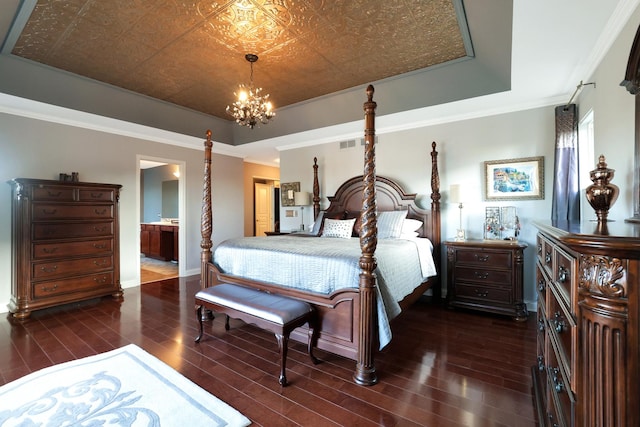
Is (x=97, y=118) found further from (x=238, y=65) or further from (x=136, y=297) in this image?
(x=136, y=297)

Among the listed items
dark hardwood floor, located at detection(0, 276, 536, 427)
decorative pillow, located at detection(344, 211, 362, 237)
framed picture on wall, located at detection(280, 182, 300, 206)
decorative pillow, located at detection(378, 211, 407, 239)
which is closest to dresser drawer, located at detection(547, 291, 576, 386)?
dark hardwood floor, located at detection(0, 276, 536, 427)

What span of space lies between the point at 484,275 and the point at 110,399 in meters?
3.76

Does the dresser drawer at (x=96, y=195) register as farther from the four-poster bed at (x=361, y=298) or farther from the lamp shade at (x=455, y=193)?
the lamp shade at (x=455, y=193)

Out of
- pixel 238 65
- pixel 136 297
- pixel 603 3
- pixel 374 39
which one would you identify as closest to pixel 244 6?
pixel 238 65

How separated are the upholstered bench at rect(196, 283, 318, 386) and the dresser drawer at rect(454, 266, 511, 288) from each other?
7.10 ft

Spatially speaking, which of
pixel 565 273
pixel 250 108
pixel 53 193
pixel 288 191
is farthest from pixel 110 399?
pixel 288 191

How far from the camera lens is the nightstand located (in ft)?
10.9

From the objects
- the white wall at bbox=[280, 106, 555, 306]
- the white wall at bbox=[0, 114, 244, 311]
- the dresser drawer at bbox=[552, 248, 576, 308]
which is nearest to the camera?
the dresser drawer at bbox=[552, 248, 576, 308]

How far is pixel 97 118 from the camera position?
13.7ft

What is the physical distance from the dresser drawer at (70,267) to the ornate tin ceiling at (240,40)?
246cm

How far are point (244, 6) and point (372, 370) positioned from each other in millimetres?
3232

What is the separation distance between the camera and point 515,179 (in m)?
3.77

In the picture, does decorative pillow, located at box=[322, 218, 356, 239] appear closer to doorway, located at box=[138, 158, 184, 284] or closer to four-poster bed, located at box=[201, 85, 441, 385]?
four-poster bed, located at box=[201, 85, 441, 385]

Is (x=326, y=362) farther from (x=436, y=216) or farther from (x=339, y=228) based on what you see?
(x=436, y=216)
